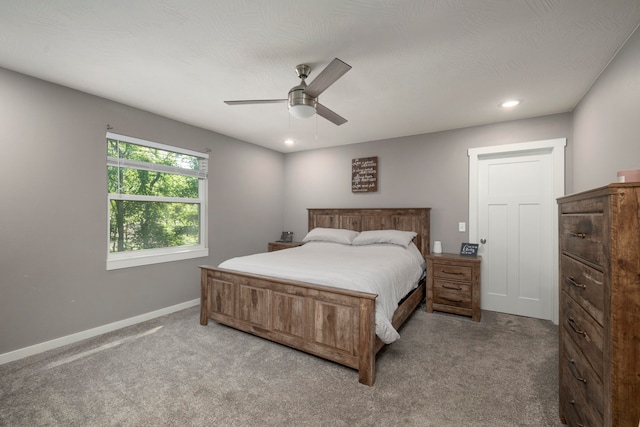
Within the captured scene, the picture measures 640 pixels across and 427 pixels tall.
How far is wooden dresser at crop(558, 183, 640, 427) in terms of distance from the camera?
3.18 feet

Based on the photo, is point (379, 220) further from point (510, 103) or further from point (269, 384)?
point (269, 384)

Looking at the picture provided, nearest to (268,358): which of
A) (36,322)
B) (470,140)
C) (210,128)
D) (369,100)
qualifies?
(36,322)

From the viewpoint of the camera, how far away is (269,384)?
6.66 feet

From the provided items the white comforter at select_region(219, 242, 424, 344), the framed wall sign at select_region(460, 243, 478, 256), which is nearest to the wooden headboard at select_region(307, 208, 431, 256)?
the white comforter at select_region(219, 242, 424, 344)

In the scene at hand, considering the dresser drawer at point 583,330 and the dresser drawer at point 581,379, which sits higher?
the dresser drawer at point 583,330

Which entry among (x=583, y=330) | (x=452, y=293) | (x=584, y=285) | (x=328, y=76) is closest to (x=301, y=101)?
(x=328, y=76)

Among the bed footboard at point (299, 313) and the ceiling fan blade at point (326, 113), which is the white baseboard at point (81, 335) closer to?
the bed footboard at point (299, 313)

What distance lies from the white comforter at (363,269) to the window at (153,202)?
1.14 m

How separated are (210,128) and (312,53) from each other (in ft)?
7.77

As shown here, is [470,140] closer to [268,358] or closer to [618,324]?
[618,324]

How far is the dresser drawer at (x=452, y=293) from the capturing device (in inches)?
130

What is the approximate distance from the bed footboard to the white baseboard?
28.4 inches

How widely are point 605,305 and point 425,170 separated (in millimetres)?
3199

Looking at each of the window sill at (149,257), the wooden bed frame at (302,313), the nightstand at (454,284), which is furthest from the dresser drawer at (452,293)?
the window sill at (149,257)
